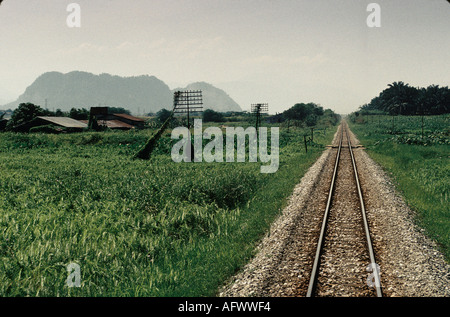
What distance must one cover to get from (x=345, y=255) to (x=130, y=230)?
6.42 m

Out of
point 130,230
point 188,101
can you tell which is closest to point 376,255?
point 130,230

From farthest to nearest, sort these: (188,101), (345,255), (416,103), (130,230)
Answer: (416,103) → (188,101) → (130,230) → (345,255)

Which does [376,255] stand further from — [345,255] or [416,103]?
[416,103]

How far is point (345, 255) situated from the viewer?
746cm

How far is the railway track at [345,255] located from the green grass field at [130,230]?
6.26 ft

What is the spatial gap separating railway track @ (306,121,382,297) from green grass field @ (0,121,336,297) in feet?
6.26

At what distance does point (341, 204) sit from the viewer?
11844 mm

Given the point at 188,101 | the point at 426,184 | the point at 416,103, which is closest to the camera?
the point at 426,184

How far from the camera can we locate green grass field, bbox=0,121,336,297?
6.43 metres

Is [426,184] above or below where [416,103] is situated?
below

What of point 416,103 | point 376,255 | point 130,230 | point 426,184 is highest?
point 416,103

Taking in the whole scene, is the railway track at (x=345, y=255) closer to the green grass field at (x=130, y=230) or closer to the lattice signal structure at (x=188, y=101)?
the green grass field at (x=130, y=230)

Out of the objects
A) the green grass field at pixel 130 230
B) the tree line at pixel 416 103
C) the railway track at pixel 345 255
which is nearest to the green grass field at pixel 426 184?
the railway track at pixel 345 255
